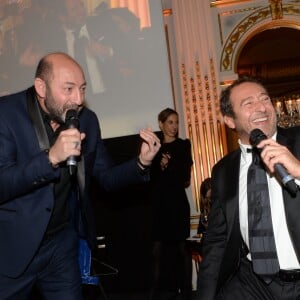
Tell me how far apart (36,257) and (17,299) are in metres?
0.21

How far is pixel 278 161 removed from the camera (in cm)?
188

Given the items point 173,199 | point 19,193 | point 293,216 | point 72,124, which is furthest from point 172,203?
point 72,124

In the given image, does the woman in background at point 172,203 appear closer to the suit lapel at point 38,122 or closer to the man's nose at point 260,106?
the man's nose at point 260,106

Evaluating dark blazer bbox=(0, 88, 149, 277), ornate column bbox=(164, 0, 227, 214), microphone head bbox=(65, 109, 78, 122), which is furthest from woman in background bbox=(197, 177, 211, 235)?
microphone head bbox=(65, 109, 78, 122)

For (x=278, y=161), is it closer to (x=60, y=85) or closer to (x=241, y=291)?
(x=241, y=291)

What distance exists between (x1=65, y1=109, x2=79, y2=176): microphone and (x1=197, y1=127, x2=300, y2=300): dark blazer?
0.88 metres

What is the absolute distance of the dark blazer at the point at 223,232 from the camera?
8.22ft

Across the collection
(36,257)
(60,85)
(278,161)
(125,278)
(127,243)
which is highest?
(60,85)

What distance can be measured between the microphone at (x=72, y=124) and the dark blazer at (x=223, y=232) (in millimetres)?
884

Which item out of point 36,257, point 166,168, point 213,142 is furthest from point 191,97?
point 36,257

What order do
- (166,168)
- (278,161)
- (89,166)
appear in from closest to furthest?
(278,161), (89,166), (166,168)

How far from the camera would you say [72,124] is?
82.6 inches

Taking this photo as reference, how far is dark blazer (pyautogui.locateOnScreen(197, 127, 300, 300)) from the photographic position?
2.51 m

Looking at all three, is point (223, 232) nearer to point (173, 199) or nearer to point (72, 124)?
point (72, 124)
